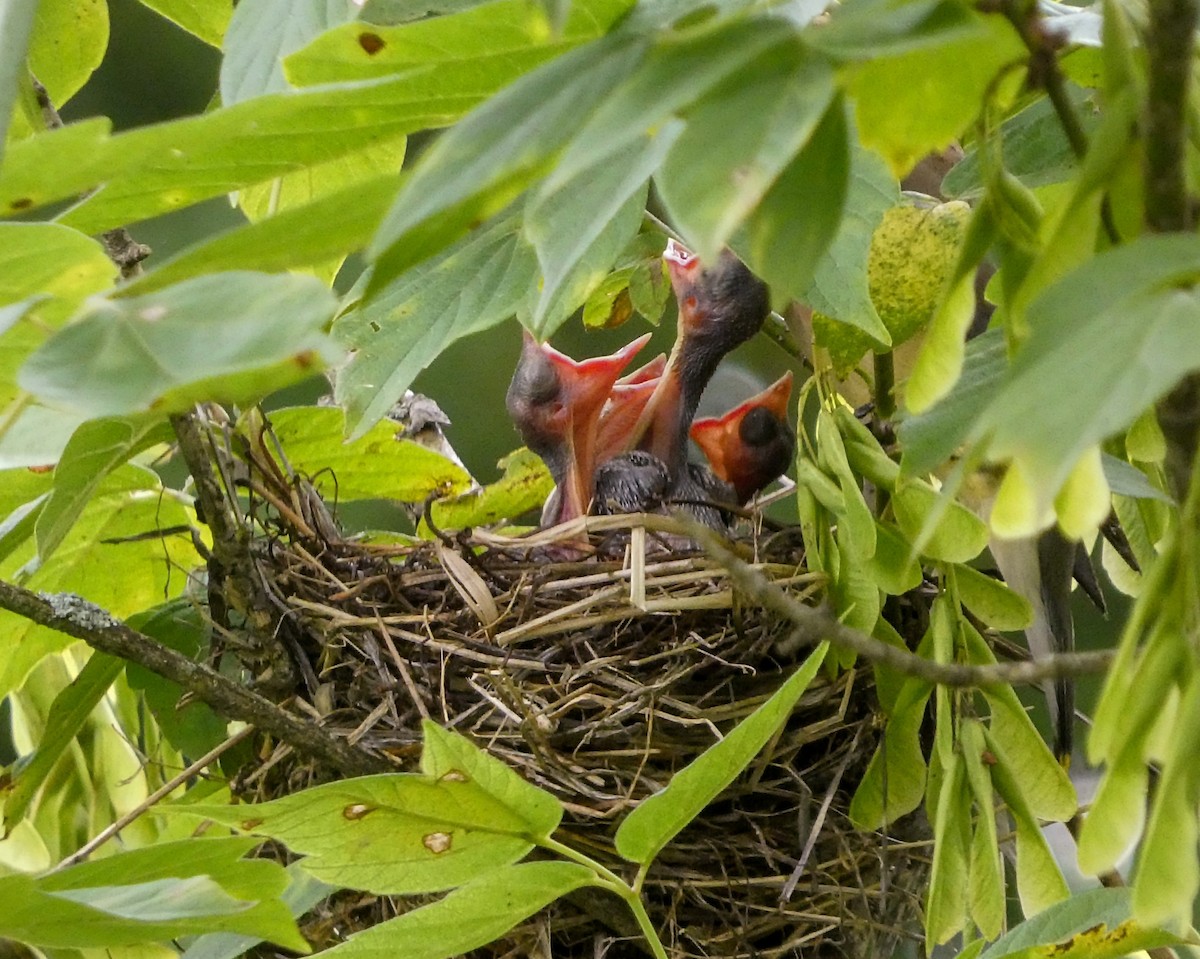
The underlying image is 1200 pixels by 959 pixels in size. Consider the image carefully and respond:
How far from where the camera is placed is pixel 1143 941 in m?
0.62

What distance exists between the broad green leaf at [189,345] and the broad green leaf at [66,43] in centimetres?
62

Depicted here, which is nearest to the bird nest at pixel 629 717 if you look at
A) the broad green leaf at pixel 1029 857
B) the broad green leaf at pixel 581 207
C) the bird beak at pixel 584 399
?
the broad green leaf at pixel 1029 857

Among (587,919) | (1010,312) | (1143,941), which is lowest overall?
(587,919)

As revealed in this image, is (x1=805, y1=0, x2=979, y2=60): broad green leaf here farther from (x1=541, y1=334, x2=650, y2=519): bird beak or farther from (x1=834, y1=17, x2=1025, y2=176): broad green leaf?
(x1=541, y1=334, x2=650, y2=519): bird beak

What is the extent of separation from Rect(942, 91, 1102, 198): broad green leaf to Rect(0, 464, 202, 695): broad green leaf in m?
0.56

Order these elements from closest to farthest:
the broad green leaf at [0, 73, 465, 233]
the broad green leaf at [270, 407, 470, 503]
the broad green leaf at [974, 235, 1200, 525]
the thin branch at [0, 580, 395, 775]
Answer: the broad green leaf at [974, 235, 1200, 525], the broad green leaf at [0, 73, 465, 233], the thin branch at [0, 580, 395, 775], the broad green leaf at [270, 407, 470, 503]

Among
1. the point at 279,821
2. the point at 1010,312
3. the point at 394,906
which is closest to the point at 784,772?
the point at 394,906

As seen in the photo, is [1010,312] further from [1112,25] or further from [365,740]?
[365,740]

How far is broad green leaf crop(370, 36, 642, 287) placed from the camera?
0.29 meters

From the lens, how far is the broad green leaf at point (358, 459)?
3.43 ft

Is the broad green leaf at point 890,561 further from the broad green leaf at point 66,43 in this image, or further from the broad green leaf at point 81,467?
the broad green leaf at point 66,43

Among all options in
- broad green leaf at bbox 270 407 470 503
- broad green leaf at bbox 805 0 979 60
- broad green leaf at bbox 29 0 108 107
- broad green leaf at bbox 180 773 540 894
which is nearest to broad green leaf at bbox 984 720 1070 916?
broad green leaf at bbox 180 773 540 894

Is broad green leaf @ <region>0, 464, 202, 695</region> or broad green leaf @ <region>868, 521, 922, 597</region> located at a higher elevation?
broad green leaf @ <region>868, 521, 922, 597</region>

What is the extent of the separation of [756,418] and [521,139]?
96cm
